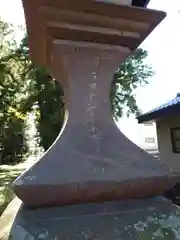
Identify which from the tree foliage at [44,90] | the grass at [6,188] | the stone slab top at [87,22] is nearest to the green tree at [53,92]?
the tree foliage at [44,90]

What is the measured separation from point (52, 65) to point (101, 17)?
623mm

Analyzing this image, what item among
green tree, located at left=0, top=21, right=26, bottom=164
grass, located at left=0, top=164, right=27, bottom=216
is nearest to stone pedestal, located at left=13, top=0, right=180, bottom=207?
grass, located at left=0, top=164, right=27, bottom=216

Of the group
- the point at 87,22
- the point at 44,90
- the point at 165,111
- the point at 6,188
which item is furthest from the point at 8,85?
the point at 87,22

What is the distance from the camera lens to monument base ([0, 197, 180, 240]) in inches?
77.1

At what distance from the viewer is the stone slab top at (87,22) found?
7.94 feet

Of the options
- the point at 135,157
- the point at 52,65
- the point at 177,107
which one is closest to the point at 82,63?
the point at 52,65

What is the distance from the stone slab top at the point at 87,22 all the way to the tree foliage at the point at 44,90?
1416cm

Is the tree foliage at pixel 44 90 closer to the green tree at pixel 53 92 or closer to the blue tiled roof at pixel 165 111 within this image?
the green tree at pixel 53 92

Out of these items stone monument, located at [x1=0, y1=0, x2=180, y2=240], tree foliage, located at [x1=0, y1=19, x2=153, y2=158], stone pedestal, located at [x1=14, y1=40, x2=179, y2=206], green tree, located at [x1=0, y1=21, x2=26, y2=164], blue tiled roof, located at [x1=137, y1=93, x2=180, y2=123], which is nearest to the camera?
stone monument, located at [x1=0, y1=0, x2=180, y2=240]

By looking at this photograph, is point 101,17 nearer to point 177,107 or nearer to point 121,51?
point 121,51

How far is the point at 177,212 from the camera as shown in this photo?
226 cm

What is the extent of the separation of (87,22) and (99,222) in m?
1.45

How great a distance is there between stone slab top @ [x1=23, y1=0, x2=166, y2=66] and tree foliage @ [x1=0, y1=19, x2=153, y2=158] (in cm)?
1416

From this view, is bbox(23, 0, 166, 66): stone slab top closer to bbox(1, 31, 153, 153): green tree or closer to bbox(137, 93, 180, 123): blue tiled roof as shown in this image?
bbox(137, 93, 180, 123): blue tiled roof
